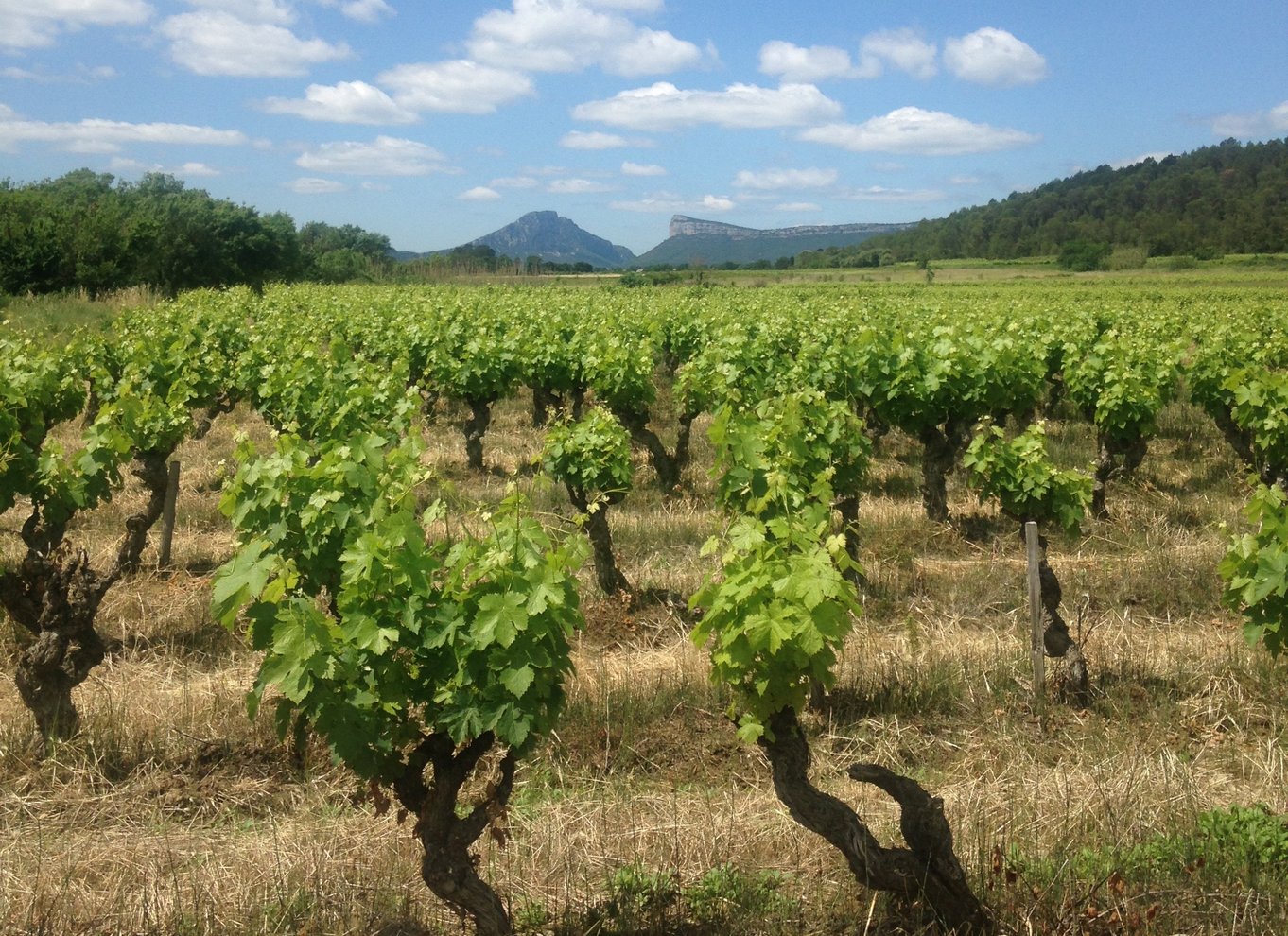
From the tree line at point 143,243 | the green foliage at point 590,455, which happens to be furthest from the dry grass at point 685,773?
the tree line at point 143,243

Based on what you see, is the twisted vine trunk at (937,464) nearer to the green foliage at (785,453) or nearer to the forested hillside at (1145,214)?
the green foliage at (785,453)

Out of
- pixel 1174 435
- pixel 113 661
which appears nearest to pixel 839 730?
pixel 113 661

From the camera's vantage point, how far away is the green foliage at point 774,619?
374 cm

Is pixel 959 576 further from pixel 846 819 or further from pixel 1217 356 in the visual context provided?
pixel 1217 356

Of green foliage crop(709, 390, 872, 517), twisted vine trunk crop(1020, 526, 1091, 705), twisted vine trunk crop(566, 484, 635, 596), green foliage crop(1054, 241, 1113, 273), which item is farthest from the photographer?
green foliage crop(1054, 241, 1113, 273)

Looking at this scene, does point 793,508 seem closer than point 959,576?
Yes

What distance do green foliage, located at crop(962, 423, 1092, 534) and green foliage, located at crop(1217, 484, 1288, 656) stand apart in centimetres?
237

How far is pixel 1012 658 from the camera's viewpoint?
21.0ft

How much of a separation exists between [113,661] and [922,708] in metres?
5.29

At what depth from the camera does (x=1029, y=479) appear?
25.1ft

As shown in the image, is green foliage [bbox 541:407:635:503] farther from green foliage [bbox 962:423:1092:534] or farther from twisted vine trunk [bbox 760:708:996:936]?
twisted vine trunk [bbox 760:708:996:936]

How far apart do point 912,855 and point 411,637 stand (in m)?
2.01

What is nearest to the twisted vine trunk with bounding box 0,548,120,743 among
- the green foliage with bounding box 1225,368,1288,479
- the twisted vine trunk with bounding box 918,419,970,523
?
the twisted vine trunk with bounding box 918,419,970,523

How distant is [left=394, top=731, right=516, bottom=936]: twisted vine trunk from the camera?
349 centimetres
